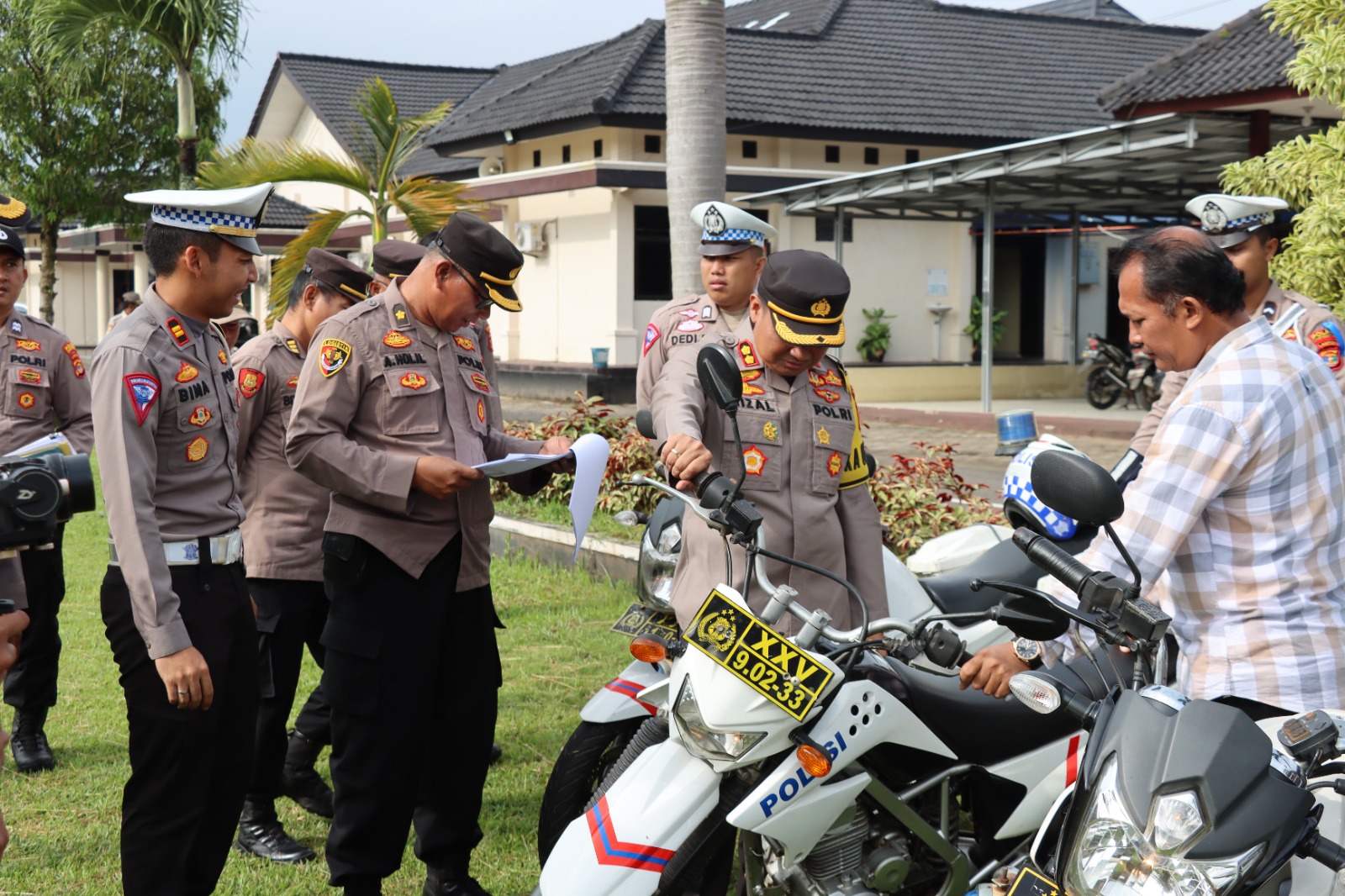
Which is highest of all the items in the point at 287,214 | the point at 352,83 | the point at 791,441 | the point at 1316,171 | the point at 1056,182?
the point at 352,83

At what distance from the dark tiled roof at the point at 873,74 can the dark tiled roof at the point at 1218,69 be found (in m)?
7.22

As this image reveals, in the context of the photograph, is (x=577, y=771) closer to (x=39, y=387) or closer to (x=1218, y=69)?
(x=39, y=387)

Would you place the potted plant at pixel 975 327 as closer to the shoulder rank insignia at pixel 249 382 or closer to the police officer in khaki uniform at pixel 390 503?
the shoulder rank insignia at pixel 249 382

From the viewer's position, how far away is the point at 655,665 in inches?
152

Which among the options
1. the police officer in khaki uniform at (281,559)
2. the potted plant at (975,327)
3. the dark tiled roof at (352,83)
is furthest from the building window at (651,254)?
the police officer in khaki uniform at (281,559)

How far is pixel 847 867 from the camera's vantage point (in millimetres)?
2967

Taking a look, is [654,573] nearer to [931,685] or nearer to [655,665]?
[655,665]

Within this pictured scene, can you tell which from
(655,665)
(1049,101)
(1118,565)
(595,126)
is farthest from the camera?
(1049,101)

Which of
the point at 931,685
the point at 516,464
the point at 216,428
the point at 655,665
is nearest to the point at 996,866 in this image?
the point at 931,685

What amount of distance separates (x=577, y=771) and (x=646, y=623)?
760 mm

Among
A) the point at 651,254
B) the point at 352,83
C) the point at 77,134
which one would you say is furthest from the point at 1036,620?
the point at 352,83

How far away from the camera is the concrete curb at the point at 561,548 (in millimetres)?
7672

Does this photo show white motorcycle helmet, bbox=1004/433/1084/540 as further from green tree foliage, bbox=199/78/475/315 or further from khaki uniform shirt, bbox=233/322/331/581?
green tree foliage, bbox=199/78/475/315

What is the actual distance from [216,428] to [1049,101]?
24063 mm
